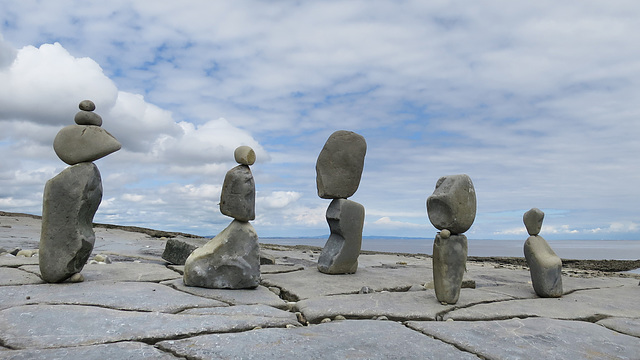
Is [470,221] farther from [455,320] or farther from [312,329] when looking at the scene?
[312,329]

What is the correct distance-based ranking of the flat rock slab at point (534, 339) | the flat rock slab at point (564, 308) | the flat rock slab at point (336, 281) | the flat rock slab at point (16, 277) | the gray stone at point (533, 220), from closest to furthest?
the flat rock slab at point (534, 339) → the flat rock slab at point (564, 308) → the flat rock slab at point (16, 277) → the flat rock slab at point (336, 281) → the gray stone at point (533, 220)

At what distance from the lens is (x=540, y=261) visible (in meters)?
6.33

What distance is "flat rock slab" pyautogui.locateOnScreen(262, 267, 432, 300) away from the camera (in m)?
6.13

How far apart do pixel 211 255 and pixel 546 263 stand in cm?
447

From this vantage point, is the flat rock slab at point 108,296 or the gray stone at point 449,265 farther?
the gray stone at point 449,265

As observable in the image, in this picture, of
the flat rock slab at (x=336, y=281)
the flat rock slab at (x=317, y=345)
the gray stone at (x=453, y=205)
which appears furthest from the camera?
the flat rock slab at (x=336, y=281)

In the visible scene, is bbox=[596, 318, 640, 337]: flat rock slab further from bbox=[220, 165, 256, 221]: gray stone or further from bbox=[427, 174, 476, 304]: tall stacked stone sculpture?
bbox=[220, 165, 256, 221]: gray stone

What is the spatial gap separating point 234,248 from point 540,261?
4129 millimetres

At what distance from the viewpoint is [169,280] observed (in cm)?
643

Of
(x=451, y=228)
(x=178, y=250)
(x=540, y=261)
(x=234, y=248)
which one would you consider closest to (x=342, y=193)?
(x=234, y=248)

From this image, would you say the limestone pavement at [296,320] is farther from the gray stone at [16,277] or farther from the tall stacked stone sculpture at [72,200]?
the tall stacked stone sculpture at [72,200]

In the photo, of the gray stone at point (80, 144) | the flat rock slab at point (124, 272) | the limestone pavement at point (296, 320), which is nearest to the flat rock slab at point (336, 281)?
the limestone pavement at point (296, 320)

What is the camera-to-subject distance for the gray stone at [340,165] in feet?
25.4

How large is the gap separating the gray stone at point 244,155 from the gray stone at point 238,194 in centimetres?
10
